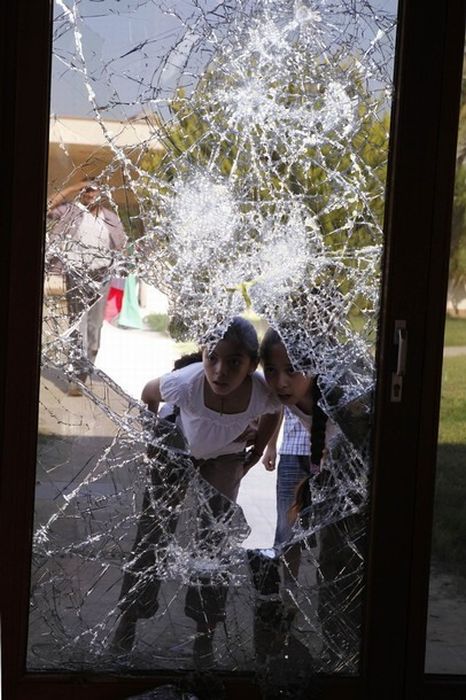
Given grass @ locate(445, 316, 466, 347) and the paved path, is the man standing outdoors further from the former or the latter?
grass @ locate(445, 316, 466, 347)

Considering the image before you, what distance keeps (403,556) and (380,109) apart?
1.10 metres

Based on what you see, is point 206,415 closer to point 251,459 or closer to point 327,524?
point 251,459

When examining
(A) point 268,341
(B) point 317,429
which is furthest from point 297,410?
(A) point 268,341

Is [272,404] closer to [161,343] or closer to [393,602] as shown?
[161,343]

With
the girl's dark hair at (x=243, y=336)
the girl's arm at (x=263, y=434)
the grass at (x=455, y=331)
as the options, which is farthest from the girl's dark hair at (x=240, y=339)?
the grass at (x=455, y=331)

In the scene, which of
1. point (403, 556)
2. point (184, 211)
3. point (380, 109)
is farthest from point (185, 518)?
point (380, 109)

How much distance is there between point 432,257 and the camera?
2.51m

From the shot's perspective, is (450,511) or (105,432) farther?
(450,511)

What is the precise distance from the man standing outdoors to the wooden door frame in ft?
0.19

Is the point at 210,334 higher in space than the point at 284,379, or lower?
higher

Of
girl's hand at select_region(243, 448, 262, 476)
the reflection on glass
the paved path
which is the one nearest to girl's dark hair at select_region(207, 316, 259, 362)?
the paved path

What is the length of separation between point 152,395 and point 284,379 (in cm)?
33

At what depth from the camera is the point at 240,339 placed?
8.23ft

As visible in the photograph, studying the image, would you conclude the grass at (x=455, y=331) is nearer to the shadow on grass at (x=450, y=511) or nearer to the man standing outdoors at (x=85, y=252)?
the shadow on grass at (x=450, y=511)
